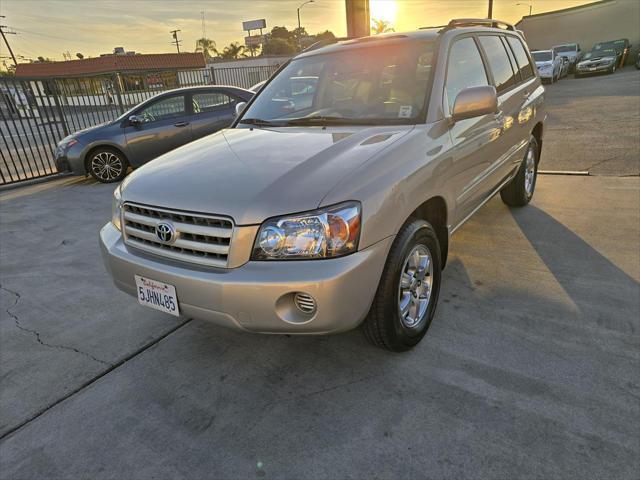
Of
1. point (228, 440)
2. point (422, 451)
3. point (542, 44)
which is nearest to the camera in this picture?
point (422, 451)

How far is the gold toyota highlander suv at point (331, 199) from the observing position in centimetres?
192

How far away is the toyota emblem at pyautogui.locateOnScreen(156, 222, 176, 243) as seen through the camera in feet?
6.93

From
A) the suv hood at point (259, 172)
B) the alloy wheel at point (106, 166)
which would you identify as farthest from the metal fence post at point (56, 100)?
the suv hood at point (259, 172)

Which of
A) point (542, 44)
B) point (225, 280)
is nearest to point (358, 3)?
point (225, 280)

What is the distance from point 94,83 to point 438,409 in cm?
1153

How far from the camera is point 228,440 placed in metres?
2.03

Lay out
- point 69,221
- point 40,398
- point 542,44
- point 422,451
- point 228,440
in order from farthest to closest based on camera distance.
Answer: point 542,44 < point 69,221 < point 40,398 < point 228,440 < point 422,451

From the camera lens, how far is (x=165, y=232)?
213cm

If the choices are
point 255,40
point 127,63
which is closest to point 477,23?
point 127,63

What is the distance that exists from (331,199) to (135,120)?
22.5ft

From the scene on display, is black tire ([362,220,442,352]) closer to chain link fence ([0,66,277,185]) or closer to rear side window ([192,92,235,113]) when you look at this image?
rear side window ([192,92,235,113])

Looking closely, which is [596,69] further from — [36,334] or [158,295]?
[36,334]

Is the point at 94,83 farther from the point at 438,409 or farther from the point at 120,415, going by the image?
the point at 438,409

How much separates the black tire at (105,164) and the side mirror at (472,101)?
22.3 feet
